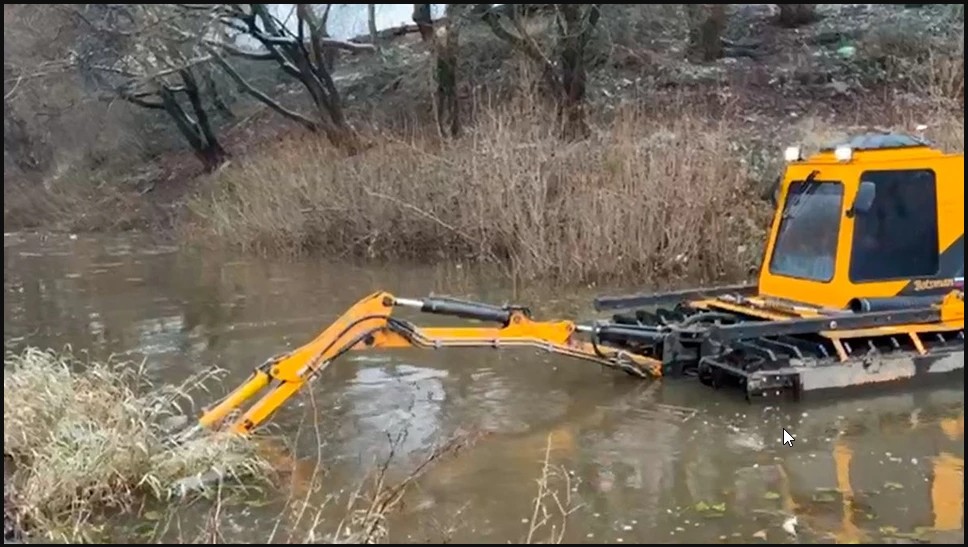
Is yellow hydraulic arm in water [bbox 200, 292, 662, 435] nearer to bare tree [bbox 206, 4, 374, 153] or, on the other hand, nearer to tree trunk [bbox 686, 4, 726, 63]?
bare tree [bbox 206, 4, 374, 153]

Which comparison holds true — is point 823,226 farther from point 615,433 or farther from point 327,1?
point 327,1

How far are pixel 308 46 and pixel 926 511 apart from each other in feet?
78.5

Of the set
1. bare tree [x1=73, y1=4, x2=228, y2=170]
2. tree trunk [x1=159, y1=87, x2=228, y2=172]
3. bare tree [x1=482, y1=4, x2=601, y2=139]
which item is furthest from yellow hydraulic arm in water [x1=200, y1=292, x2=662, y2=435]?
tree trunk [x1=159, y1=87, x2=228, y2=172]

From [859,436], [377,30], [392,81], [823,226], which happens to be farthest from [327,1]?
[859,436]

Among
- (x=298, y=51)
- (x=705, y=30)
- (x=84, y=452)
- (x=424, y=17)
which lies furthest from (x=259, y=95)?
(x=84, y=452)

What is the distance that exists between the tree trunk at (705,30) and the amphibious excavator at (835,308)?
15466 mm

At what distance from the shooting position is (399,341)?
27.2 ft

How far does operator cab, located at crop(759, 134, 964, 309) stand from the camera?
9773mm

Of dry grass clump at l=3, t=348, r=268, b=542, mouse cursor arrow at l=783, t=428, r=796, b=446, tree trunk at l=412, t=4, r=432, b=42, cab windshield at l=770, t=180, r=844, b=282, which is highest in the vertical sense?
tree trunk at l=412, t=4, r=432, b=42

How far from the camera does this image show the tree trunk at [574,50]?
22.8 m

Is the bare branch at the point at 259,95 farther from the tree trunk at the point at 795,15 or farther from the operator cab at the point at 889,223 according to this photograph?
the operator cab at the point at 889,223

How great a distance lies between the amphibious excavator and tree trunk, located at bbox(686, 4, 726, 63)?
15.5 m

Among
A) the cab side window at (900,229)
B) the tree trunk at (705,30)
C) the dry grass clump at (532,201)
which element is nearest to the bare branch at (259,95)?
the dry grass clump at (532,201)

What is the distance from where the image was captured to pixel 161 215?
→ 31016mm
